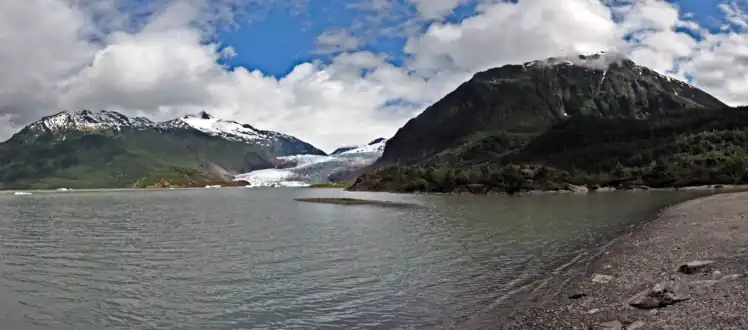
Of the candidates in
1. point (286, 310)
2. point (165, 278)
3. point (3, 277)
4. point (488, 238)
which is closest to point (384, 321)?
point (286, 310)

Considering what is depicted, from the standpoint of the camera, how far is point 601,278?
25.1 metres

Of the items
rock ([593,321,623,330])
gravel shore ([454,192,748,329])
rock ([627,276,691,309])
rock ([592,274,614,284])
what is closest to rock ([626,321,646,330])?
gravel shore ([454,192,748,329])

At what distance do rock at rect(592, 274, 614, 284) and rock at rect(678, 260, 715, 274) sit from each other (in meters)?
2.97

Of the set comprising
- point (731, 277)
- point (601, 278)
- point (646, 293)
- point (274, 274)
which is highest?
point (731, 277)

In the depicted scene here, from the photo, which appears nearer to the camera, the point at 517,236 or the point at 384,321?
the point at 384,321

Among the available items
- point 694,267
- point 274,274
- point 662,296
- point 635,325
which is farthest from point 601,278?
point 274,274

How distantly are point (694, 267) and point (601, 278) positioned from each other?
12.6 feet

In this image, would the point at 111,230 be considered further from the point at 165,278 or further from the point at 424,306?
the point at 424,306

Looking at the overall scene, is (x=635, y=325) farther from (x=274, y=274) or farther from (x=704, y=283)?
(x=274, y=274)

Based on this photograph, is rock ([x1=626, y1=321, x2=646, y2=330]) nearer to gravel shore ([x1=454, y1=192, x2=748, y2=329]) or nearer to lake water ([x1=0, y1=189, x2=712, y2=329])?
gravel shore ([x1=454, y1=192, x2=748, y2=329])

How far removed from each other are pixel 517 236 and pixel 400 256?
1504cm

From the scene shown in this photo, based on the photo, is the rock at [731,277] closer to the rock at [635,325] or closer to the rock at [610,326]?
the rock at [635,325]

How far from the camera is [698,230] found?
39.8 meters

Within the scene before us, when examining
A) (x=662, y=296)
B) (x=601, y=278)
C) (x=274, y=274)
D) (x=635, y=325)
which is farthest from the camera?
(x=274, y=274)
